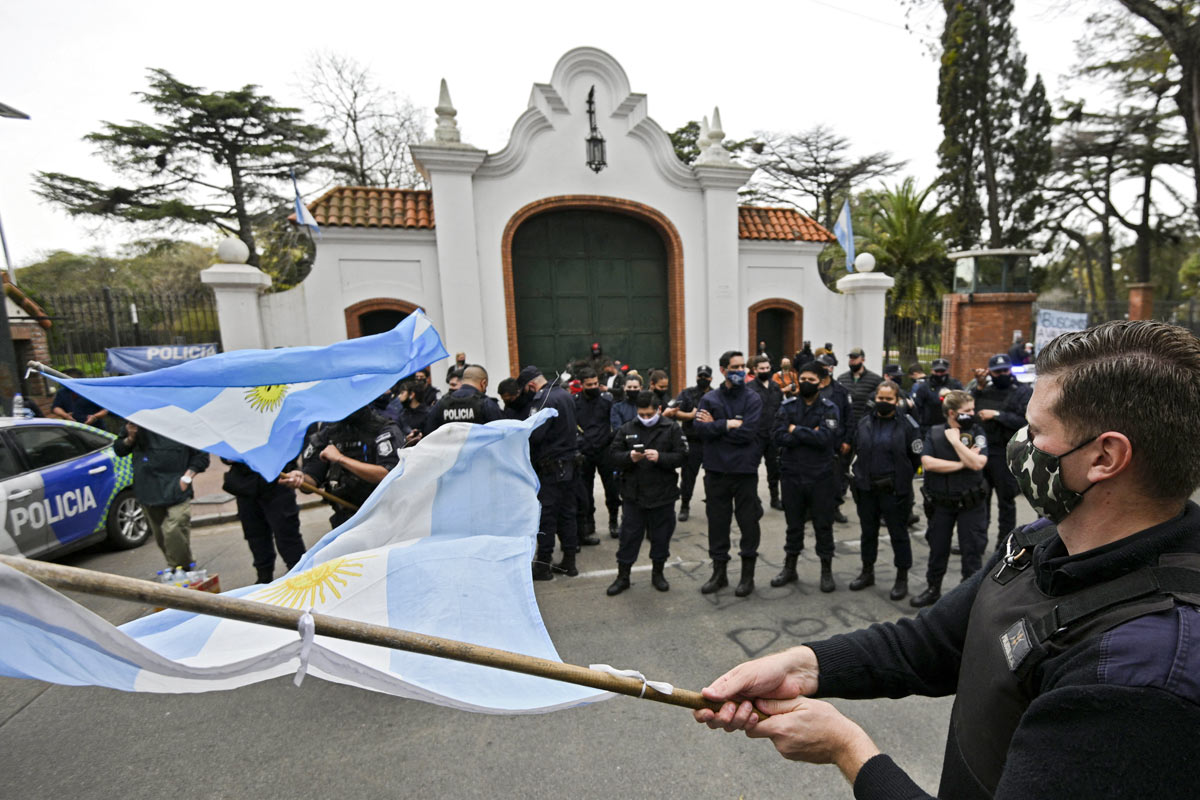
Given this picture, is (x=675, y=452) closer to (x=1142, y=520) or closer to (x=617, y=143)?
(x=1142, y=520)

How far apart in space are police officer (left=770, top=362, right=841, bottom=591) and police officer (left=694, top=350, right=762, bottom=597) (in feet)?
1.13

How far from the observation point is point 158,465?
16.1ft

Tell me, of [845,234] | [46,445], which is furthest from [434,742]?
[845,234]

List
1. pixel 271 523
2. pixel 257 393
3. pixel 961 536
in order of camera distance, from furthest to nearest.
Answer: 1. pixel 271 523
2. pixel 961 536
3. pixel 257 393

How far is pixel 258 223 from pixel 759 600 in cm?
2738

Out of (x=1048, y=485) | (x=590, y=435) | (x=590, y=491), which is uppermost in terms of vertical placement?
(x=1048, y=485)

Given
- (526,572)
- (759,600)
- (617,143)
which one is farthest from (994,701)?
(617,143)

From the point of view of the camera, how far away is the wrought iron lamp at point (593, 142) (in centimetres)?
1158

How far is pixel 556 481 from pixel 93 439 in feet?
16.6

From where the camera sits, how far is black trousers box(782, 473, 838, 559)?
16.5 feet

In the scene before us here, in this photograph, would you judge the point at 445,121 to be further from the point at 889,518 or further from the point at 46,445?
the point at 889,518

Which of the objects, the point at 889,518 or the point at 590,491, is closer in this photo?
the point at 889,518

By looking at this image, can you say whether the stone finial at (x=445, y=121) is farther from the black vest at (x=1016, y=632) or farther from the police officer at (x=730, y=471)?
the black vest at (x=1016, y=632)

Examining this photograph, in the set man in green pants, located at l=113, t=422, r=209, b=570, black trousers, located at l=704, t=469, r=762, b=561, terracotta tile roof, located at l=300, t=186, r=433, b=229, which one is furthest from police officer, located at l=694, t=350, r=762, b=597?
terracotta tile roof, located at l=300, t=186, r=433, b=229
